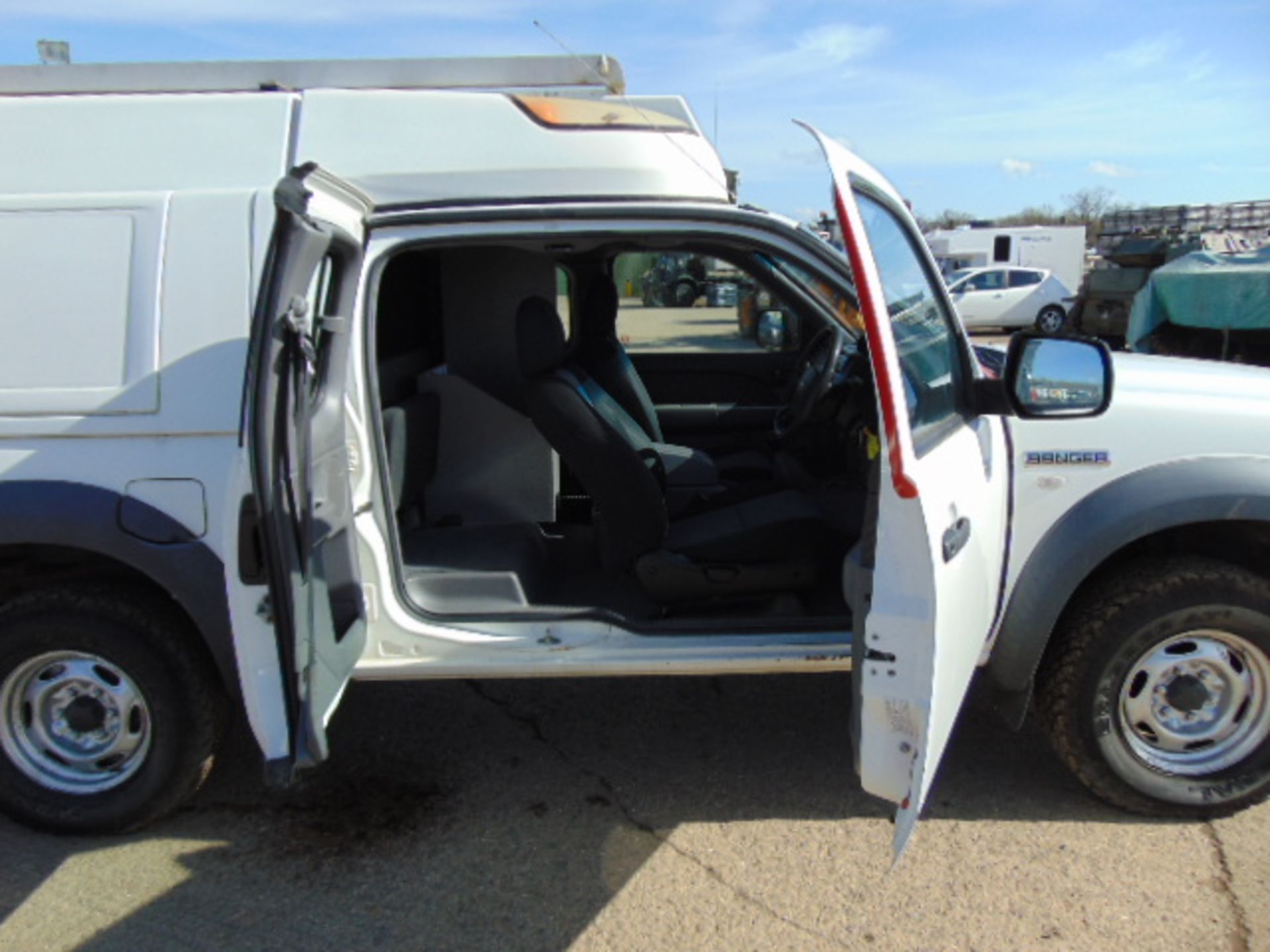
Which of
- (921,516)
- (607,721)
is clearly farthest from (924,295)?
(607,721)

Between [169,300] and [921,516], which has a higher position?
[169,300]

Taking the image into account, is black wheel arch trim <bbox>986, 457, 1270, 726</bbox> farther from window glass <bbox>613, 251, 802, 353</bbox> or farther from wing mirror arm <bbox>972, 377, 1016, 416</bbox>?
window glass <bbox>613, 251, 802, 353</bbox>

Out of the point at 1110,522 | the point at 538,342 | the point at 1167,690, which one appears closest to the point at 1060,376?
the point at 1110,522

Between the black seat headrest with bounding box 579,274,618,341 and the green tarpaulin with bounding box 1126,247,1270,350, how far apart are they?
10465 millimetres

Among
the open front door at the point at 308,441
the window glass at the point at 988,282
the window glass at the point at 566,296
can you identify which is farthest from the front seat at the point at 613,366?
the window glass at the point at 988,282

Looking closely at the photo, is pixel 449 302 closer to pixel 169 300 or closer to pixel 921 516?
pixel 169 300

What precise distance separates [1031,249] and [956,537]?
106 feet

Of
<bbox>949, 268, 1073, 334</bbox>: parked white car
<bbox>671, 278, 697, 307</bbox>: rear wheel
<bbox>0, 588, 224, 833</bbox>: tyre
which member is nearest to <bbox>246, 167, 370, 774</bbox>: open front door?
<bbox>0, 588, 224, 833</bbox>: tyre

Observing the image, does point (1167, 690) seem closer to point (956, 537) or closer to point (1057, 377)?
point (1057, 377)

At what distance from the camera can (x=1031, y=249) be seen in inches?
1244

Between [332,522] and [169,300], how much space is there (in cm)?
77

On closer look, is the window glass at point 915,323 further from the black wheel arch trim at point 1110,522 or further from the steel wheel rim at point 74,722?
the steel wheel rim at point 74,722

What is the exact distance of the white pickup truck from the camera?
256 centimetres

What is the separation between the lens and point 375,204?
289 cm
